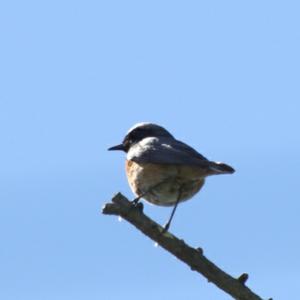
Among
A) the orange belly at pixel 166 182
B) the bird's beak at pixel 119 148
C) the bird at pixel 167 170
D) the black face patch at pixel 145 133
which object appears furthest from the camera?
the bird's beak at pixel 119 148

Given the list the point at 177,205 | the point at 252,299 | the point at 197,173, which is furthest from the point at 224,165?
the point at 252,299

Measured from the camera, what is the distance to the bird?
711 centimetres

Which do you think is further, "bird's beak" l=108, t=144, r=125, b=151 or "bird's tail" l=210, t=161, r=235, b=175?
"bird's beak" l=108, t=144, r=125, b=151

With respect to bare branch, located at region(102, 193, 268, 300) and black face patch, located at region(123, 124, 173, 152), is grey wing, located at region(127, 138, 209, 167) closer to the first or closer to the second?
black face patch, located at region(123, 124, 173, 152)

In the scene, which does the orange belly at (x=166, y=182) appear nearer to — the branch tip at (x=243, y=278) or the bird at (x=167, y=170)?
the bird at (x=167, y=170)

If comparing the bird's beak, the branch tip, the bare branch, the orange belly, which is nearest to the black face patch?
the bird's beak

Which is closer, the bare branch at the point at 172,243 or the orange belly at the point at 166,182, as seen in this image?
the bare branch at the point at 172,243

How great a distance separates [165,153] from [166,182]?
322mm

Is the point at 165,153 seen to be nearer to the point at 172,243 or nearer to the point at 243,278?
the point at 172,243

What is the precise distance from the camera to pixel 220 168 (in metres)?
6.78

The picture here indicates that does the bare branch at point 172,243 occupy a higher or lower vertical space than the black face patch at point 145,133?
lower

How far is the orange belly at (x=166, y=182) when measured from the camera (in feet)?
24.1

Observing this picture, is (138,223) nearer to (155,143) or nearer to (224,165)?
(224,165)

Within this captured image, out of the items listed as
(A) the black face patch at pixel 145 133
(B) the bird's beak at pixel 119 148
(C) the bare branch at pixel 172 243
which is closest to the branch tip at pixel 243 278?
(C) the bare branch at pixel 172 243
